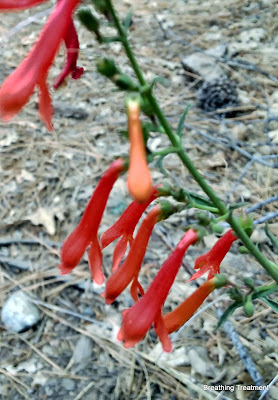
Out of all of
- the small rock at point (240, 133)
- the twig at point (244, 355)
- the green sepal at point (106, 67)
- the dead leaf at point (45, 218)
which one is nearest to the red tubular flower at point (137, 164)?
the green sepal at point (106, 67)

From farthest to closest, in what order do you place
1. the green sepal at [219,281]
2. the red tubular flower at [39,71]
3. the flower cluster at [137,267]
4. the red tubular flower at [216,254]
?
1. the red tubular flower at [216,254]
2. the green sepal at [219,281]
3. the flower cluster at [137,267]
4. the red tubular flower at [39,71]

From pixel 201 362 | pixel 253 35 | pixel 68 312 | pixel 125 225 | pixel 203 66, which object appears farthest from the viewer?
pixel 253 35

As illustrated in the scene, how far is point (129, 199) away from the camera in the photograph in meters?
3.00

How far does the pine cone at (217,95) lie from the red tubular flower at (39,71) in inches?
89.6

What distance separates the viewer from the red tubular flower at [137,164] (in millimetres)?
984

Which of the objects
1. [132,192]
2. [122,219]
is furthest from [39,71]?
[122,219]

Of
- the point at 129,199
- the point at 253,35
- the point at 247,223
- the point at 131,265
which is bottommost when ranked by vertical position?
the point at 129,199

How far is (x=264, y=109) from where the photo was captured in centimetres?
334

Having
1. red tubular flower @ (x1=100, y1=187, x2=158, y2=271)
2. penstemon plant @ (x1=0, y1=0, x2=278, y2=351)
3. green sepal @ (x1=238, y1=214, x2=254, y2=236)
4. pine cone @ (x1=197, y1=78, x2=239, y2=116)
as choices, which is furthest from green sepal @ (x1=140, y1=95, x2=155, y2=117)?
pine cone @ (x1=197, y1=78, x2=239, y2=116)

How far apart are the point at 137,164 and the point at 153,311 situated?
1.58 ft

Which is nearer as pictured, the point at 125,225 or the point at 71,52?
the point at 71,52

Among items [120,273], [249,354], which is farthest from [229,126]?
[120,273]

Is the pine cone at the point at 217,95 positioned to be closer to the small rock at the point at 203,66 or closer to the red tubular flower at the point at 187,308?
the small rock at the point at 203,66

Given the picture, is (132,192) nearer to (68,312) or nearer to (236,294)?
(236,294)
